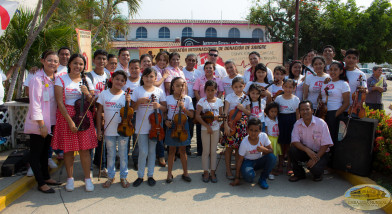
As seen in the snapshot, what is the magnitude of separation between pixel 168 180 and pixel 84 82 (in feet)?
6.25

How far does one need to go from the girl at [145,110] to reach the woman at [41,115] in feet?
3.75

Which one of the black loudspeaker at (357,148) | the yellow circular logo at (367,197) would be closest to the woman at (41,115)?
the yellow circular logo at (367,197)

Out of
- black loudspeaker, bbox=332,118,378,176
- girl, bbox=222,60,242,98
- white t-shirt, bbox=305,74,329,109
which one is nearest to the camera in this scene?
black loudspeaker, bbox=332,118,378,176

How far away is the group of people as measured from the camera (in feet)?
13.6

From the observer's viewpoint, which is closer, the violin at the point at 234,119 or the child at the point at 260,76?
the violin at the point at 234,119

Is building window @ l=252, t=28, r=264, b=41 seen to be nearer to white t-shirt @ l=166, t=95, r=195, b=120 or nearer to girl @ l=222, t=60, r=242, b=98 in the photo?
girl @ l=222, t=60, r=242, b=98

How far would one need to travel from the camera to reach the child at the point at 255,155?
443 cm

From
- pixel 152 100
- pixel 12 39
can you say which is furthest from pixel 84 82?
pixel 12 39

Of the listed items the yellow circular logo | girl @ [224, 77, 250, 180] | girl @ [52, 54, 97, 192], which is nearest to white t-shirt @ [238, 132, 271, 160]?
girl @ [224, 77, 250, 180]

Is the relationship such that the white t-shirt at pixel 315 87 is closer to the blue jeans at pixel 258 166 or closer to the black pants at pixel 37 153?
the blue jeans at pixel 258 166

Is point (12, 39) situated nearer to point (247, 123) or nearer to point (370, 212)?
point (247, 123)

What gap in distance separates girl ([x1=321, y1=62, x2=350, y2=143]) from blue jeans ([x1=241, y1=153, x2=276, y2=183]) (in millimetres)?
1251

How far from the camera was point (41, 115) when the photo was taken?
3.99 meters

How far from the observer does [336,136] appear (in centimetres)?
493
